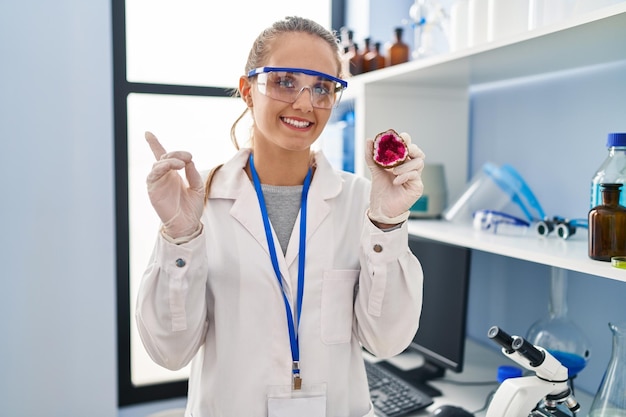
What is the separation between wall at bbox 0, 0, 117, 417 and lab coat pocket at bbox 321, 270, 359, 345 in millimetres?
1154

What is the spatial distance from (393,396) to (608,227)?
0.80 meters

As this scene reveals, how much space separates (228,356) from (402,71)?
100 cm

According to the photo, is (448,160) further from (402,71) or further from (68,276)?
(68,276)

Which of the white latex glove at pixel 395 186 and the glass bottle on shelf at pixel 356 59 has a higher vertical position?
the glass bottle on shelf at pixel 356 59

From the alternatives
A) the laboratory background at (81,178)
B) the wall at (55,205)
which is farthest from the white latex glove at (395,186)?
the wall at (55,205)

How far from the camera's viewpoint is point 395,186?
3.53ft

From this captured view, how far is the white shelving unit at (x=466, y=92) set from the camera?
111 centimetres

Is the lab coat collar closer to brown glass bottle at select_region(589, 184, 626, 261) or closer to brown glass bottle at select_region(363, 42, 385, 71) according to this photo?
brown glass bottle at select_region(589, 184, 626, 261)

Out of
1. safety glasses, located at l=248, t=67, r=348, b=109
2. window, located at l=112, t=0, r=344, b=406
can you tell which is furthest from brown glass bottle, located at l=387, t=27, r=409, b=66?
safety glasses, located at l=248, t=67, r=348, b=109

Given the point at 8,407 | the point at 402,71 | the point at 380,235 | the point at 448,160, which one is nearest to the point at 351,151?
the point at 448,160

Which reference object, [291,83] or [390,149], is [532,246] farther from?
[291,83]

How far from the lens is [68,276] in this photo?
1979mm

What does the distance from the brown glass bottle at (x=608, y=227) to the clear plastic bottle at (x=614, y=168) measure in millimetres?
76

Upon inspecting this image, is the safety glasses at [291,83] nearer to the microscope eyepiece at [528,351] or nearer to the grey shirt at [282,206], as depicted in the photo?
the grey shirt at [282,206]
